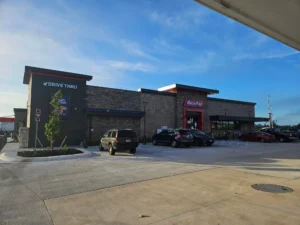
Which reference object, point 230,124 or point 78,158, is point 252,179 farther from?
point 230,124

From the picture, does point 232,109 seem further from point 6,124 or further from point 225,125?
point 6,124

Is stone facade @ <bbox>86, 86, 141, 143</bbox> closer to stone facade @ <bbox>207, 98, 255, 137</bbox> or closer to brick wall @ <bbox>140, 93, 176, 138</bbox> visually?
brick wall @ <bbox>140, 93, 176, 138</bbox>

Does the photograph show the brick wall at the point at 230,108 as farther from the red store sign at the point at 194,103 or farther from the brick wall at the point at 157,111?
the brick wall at the point at 157,111

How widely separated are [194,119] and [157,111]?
6.95 metres

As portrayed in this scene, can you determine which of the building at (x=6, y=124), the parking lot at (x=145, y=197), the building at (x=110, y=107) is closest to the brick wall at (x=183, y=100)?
the building at (x=110, y=107)

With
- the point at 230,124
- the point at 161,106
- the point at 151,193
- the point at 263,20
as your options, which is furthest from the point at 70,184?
the point at 230,124

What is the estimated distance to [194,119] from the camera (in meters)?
32.2

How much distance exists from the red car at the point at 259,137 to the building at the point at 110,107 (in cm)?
450

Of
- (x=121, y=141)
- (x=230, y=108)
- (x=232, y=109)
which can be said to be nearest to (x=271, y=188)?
(x=121, y=141)

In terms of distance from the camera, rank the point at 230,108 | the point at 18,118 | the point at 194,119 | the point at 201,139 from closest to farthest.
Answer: the point at 201,139, the point at 194,119, the point at 18,118, the point at 230,108

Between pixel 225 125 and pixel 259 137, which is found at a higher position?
pixel 225 125

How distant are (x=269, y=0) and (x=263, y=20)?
1.14 meters

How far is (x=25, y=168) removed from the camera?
34.2ft

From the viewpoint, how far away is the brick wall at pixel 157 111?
27061mm
